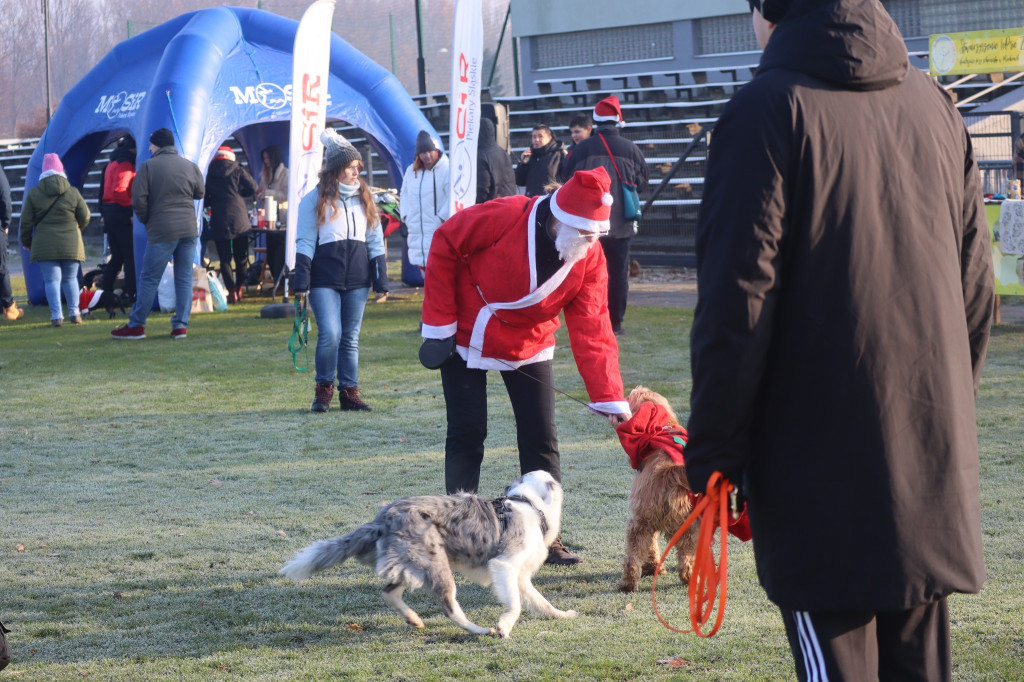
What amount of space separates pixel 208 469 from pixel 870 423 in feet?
17.3

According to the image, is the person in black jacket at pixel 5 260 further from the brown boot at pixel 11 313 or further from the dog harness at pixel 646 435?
the dog harness at pixel 646 435

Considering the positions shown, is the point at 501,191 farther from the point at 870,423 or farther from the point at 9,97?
the point at 9,97

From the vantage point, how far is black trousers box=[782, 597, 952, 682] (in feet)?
6.57

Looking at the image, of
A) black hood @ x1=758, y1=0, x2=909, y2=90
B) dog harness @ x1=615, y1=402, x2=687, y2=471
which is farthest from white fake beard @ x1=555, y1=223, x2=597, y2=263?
black hood @ x1=758, y1=0, x2=909, y2=90

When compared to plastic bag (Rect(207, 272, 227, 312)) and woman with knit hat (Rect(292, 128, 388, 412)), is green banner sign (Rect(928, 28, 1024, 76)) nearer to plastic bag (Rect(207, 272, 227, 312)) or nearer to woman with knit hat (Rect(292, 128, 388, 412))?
plastic bag (Rect(207, 272, 227, 312))

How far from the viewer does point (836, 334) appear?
6.36 ft

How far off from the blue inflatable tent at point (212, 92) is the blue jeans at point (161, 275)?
6.29 ft

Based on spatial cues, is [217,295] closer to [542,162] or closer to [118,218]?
[118,218]

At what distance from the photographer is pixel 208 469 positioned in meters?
6.45

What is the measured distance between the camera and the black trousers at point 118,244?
1355 centimetres

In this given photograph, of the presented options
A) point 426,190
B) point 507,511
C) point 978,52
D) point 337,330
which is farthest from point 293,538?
point 978,52

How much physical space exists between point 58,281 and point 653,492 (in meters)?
10.6

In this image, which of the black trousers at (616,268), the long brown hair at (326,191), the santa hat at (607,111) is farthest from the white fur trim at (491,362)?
the santa hat at (607,111)

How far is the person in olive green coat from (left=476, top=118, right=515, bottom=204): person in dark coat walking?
4800 mm
